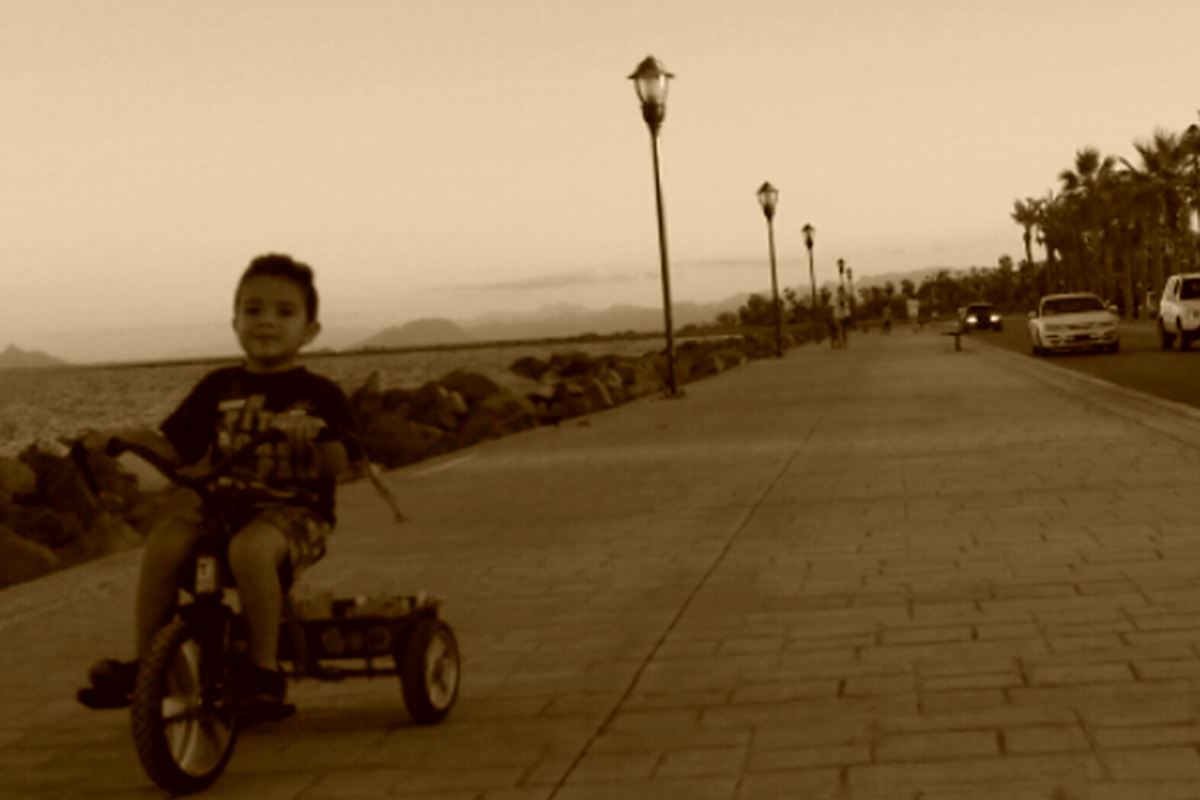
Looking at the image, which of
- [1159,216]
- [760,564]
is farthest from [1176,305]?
[1159,216]

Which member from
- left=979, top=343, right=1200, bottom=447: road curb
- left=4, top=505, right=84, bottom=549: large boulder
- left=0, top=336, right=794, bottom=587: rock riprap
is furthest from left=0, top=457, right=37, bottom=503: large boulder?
left=979, top=343, right=1200, bottom=447: road curb

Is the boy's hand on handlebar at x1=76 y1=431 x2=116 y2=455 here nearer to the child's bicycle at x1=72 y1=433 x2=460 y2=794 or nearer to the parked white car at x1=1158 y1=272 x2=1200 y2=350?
the child's bicycle at x1=72 y1=433 x2=460 y2=794

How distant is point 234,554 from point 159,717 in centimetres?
53

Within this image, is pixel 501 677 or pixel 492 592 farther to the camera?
pixel 492 592

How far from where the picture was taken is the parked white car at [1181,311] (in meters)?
40.4

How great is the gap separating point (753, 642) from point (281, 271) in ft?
8.94

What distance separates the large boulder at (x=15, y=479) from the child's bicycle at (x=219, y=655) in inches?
790

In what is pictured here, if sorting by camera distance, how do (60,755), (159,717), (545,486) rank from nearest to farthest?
(159,717), (60,755), (545,486)

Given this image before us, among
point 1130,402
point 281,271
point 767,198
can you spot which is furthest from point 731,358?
point 281,271

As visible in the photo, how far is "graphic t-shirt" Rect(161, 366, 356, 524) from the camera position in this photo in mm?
5656

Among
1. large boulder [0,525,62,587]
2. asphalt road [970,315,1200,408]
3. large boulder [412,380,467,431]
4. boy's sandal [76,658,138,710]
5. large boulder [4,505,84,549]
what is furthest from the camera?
large boulder [412,380,467,431]

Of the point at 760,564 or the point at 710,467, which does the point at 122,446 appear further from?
the point at 710,467

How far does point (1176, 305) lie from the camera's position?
41438 millimetres

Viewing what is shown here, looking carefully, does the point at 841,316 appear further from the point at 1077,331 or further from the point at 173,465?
the point at 173,465
